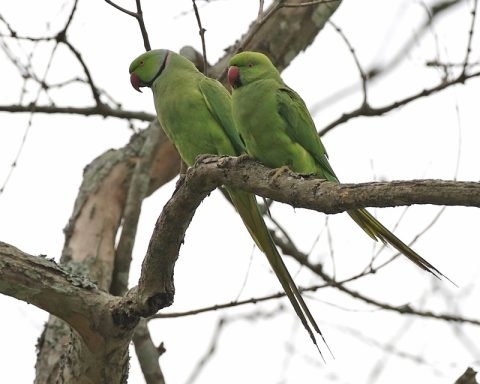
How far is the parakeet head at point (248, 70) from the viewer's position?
401cm

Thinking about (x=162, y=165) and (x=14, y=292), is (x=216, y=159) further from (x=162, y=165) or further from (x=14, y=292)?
(x=162, y=165)

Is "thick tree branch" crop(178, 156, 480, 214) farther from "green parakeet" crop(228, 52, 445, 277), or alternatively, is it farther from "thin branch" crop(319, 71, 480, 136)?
"thin branch" crop(319, 71, 480, 136)

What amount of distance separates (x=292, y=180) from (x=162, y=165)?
9.40 ft

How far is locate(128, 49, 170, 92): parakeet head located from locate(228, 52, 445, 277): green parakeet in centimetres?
66

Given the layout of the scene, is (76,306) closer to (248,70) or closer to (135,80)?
(248,70)

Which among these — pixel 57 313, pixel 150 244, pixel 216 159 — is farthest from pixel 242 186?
pixel 57 313

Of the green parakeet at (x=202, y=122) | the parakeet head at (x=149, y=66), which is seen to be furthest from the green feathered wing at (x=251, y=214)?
the parakeet head at (x=149, y=66)

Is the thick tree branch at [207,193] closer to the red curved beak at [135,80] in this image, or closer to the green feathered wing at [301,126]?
the green feathered wing at [301,126]

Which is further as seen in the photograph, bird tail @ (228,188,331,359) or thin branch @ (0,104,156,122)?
thin branch @ (0,104,156,122)

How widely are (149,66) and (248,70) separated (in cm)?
76

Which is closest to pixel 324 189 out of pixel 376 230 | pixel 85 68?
pixel 376 230

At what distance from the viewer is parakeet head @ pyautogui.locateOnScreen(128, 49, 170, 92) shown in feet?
14.7

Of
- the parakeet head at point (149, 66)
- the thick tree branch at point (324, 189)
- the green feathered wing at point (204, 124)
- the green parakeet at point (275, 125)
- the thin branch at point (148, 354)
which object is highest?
the parakeet head at point (149, 66)

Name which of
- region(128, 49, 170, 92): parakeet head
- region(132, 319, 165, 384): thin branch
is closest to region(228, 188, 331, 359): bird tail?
region(132, 319, 165, 384): thin branch
